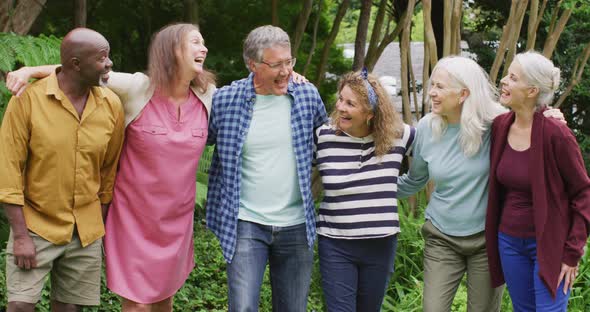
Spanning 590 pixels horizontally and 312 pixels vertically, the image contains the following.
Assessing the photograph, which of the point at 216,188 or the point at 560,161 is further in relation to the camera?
the point at 216,188

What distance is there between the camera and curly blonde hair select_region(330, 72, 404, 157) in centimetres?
437

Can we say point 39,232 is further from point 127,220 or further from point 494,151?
point 494,151

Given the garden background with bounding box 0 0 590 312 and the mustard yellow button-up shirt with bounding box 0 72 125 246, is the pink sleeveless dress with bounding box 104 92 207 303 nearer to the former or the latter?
the mustard yellow button-up shirt with bounding box 0 72 125 246

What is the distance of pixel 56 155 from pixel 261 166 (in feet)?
3.47

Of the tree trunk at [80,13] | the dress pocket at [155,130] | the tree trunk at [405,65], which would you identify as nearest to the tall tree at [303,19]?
the tree trunk at [405,65]

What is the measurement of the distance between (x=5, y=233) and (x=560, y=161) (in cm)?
425

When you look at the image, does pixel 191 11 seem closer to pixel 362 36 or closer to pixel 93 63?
pixel 362 36

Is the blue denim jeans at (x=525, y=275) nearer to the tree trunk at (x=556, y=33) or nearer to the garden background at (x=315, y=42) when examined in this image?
the garden background at (x=315, y=42)

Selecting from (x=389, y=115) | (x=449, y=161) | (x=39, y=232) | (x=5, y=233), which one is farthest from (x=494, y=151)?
(x=5, y=233)

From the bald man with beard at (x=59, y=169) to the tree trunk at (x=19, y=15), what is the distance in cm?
301

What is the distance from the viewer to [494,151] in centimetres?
426

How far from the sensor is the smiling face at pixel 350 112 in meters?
4.34

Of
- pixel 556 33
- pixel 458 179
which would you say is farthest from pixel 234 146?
Result: pixel 556 33

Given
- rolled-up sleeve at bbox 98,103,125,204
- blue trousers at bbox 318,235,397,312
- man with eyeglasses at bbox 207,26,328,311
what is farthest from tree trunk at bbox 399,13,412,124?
rolled-up sleeve at bbox 98,103,125,204
